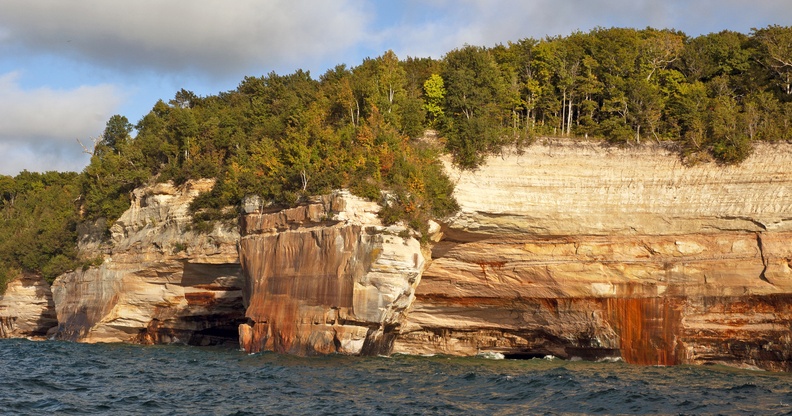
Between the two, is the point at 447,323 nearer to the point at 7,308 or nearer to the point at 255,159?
the point at 255,159

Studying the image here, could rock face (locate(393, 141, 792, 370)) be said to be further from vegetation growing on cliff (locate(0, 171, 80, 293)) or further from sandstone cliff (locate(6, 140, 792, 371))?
vegetation growing on cliff (locate(0, 171, 80, 293))

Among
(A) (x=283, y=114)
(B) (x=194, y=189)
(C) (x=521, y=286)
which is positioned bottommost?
(C) (x=521, y=286)

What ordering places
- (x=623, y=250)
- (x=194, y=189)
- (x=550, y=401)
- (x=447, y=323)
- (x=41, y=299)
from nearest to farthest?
(x=550, y=401) < (x=623, y=250) < (x=447, y=323) < (x=194, y=189) < (x=41, y=299)

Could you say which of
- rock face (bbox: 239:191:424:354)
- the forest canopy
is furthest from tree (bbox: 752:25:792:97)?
rock face (bbox: 239:191:424:354)

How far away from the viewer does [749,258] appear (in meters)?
36.1

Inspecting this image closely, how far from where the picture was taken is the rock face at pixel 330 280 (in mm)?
35031

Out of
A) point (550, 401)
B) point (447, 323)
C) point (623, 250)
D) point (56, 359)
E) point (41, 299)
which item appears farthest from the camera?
Result: point (41, 299)

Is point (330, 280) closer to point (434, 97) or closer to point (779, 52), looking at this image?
point (434, 97)

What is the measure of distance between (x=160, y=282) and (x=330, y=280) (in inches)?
590

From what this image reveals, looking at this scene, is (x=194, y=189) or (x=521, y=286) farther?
(x=194, y=189)

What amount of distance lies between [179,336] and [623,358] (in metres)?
25.3

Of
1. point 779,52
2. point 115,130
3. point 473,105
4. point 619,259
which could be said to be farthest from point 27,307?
point 779,52

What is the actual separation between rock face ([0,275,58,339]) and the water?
22.0 m

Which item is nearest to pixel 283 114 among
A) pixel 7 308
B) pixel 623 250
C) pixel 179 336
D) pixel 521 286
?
pixel 179 336
